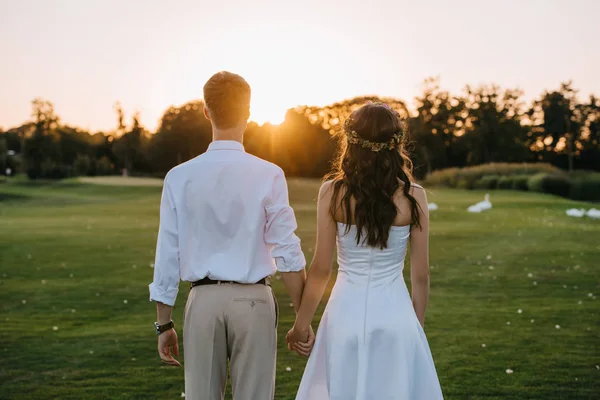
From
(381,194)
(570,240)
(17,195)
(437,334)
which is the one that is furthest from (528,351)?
(17,195)

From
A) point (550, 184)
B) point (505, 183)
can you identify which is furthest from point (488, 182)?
point (550, 184)

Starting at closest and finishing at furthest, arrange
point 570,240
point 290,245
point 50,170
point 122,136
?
point 290,245 → point 570,240 → point 50,170 → point 122,136

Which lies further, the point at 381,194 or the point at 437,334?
the point at 437,334

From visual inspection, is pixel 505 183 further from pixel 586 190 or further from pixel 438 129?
pixel 438 129

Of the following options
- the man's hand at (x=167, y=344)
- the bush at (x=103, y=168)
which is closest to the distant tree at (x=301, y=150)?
the bush at (x=103, y=168)

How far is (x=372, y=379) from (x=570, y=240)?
1835cm

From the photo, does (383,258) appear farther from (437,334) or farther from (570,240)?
(570,240)

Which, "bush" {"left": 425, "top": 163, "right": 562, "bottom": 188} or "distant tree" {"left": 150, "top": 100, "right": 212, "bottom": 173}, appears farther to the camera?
"distant tree" {"left": 150, "top": 100, "right": 212, "bottom": 173}

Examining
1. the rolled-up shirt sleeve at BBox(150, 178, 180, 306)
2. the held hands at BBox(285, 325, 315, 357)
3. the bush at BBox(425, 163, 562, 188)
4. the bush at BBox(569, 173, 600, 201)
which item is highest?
the rolled-up shirt sleeve at BBox(150, 178, 180, 306)

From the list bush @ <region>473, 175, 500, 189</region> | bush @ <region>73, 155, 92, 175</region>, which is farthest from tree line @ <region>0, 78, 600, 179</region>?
bush @ <region>473, 175, 500, 189</region>

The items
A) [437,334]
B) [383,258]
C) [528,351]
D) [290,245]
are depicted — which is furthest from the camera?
[437,334]

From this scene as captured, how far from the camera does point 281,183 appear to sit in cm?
353

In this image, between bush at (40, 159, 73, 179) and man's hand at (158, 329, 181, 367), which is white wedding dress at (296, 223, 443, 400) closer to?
man's hand at (158, 329, 181, 367)

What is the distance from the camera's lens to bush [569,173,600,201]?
5116cm
